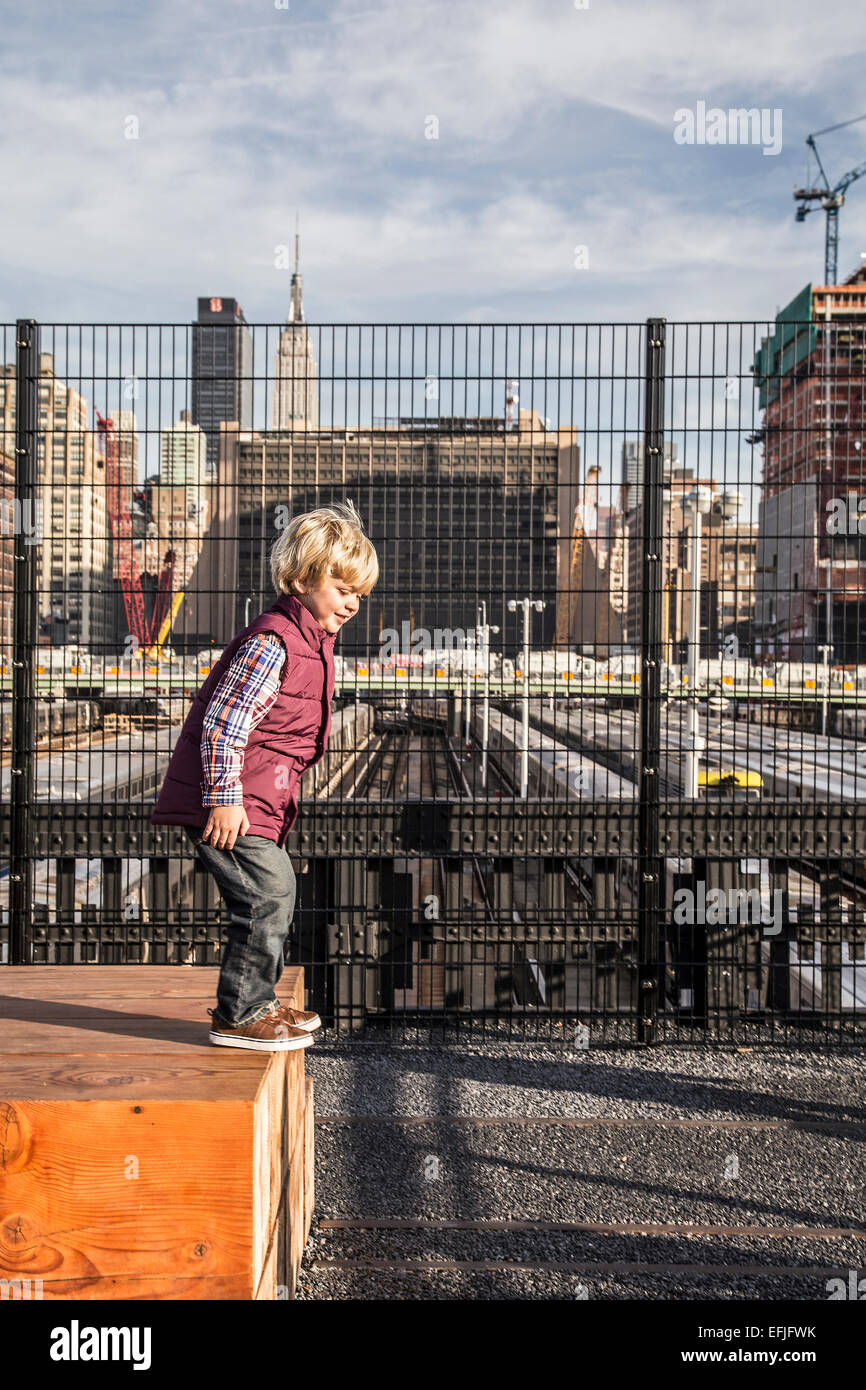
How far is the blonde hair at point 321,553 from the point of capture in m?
3.04

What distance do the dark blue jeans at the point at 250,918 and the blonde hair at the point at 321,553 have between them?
79cm

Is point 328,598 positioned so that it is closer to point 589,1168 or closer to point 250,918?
point 250,918

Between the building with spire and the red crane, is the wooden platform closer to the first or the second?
the red crane

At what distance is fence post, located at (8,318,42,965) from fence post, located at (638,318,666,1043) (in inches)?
135

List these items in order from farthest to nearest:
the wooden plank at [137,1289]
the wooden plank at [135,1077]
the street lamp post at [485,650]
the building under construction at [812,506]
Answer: the building under construction at [812,506] → the street lamp post at [485,650] → the wooden plank at [135,1077] → the wooden plank at [137,1289]

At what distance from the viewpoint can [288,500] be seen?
6043 mm

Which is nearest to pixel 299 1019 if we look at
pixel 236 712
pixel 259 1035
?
pixel 259 1035

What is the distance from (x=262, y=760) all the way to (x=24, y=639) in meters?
3.35

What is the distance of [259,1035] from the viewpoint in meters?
2.95

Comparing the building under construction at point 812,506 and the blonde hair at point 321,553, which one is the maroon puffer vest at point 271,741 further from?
the building under construction at point 812,506

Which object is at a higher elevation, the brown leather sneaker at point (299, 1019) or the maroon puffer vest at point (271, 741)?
the maroon puffer vest at point (271, 741)

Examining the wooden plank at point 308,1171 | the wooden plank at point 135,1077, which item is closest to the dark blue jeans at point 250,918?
the wooden plank at point 135,1077
